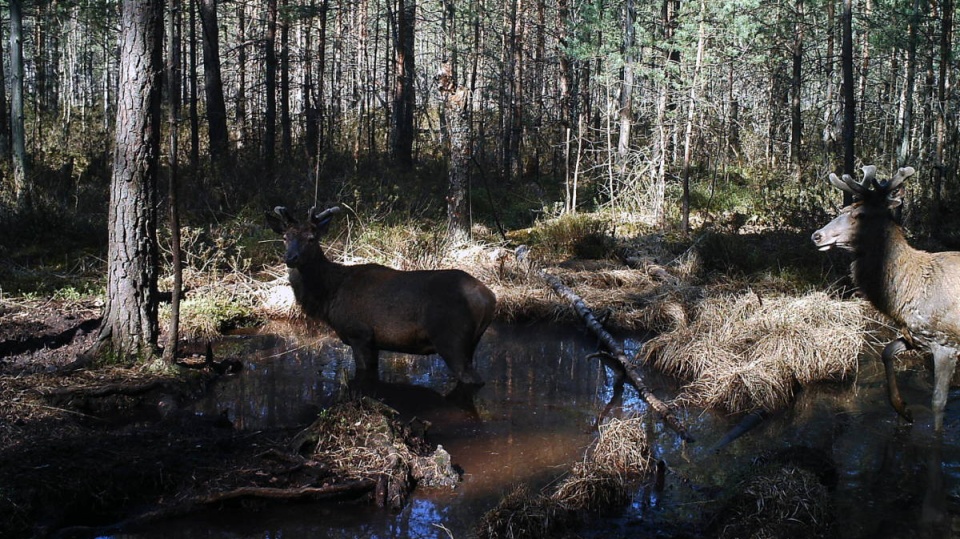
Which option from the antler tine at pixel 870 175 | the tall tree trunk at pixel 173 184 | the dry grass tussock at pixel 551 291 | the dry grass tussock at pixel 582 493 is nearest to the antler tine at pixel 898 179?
the antler tine at pixel 870 175

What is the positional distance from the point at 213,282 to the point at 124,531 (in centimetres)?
739

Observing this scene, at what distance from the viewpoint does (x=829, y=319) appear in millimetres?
10539

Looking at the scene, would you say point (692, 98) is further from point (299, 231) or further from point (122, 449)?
point (122, 449)

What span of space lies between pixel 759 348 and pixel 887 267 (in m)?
2.00

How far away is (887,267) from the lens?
8.20 metres

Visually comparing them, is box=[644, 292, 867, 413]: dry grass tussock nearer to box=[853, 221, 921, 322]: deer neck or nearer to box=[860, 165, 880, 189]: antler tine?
box=[853, 221, 921, 322]: deer neck

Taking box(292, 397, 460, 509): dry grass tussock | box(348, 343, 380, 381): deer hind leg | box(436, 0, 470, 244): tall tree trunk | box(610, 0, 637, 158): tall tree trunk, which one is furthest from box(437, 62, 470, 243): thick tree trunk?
box(292, 397, 460, 509): dry grass tussock

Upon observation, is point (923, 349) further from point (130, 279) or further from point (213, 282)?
point (213, 282)

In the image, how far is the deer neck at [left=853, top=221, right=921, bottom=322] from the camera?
321 inches

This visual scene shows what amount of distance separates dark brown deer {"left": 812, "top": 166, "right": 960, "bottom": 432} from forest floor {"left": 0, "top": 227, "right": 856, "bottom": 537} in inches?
201

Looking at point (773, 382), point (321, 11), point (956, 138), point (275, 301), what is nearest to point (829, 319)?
point (773, 382)

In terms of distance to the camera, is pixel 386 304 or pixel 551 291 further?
pixel 551 291

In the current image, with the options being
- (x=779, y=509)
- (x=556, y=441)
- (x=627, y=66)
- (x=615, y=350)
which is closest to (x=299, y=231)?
(x=556, y=441)

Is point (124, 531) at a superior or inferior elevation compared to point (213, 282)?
inferior
